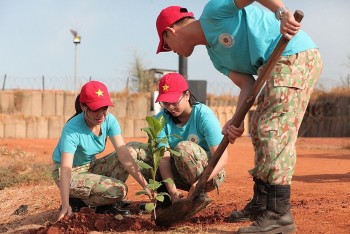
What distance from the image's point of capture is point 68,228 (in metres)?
4.24

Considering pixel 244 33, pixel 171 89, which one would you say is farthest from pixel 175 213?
pixel 244 33

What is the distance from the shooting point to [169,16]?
401cm

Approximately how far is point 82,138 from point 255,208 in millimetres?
1427

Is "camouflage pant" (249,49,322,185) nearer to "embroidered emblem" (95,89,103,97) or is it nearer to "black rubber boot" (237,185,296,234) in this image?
"black rubber boot" (237,185,296,234)

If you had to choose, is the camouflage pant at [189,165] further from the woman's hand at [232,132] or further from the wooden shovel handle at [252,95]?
the woman's hand at [232,132]

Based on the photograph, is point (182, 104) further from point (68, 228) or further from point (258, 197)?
point (68, 228)

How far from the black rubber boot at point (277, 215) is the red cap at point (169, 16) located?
1187 mm

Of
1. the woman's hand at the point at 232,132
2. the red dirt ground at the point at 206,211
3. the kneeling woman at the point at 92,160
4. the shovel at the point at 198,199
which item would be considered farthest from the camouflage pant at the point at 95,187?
the woman's hand at the point at 232,132

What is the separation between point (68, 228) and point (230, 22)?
5.63ft

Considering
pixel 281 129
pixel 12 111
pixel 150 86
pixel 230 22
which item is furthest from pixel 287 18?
pixel 150 86

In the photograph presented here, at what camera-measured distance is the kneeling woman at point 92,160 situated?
470 cm

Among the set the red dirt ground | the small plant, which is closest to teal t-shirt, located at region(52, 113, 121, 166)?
the red dirt ground

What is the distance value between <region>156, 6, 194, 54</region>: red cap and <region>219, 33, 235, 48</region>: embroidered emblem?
1.02 ft

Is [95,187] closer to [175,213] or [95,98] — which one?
[95,98]
